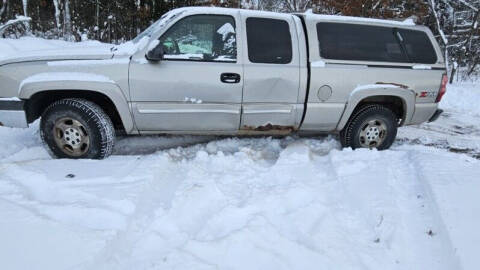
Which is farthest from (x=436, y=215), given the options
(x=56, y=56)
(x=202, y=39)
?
(x=56, y=56)

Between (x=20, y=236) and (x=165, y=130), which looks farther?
(x=165, y=130)

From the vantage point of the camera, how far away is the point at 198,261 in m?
2.40

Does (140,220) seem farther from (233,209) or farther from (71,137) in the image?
(71,137)

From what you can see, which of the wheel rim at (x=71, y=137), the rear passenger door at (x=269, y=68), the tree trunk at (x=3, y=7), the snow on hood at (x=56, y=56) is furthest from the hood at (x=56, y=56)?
the tree trunk at (x=3, y=7)

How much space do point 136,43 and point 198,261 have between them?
2672 millimetres

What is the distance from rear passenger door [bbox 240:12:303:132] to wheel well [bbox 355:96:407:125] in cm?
99

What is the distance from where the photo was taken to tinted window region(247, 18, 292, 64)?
13.3 ft

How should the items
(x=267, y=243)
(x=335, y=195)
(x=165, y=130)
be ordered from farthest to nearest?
(x=165, y=130) → (x=335, y=195) → (x=267, y=243)

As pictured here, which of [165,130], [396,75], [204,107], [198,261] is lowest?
[198,261]

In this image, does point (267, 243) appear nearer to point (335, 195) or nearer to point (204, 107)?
point (335, 195)

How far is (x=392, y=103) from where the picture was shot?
4840 mm

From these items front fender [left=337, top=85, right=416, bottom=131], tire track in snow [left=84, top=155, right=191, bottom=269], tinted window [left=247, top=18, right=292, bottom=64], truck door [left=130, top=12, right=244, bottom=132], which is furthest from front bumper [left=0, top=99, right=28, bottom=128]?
front fender [left=337, top=85, right=416, bottom=131]

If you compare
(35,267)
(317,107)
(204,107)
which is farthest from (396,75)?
(35,267)

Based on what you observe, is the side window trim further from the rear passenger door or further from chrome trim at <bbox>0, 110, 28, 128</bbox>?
chrome trim at <bbox>0, 110, 28, 128</bbox>
